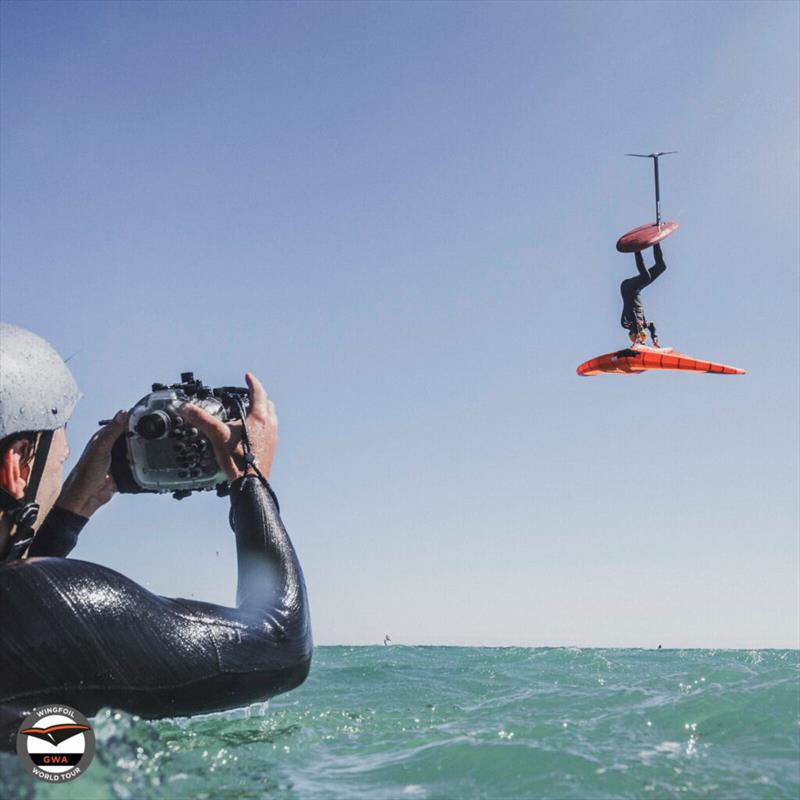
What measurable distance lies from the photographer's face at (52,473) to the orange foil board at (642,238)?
11.6 metres

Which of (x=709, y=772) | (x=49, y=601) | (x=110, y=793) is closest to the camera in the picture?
(x=49, y=601)

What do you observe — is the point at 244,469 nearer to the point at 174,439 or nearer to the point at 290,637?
the point at 174,439

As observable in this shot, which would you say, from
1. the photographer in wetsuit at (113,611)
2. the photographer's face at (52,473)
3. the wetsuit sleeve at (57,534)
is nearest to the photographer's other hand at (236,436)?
the photographer in wetsuit at (113,611)

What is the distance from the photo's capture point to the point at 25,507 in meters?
3.26

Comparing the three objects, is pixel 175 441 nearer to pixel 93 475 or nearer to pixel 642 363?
pixel 93 475

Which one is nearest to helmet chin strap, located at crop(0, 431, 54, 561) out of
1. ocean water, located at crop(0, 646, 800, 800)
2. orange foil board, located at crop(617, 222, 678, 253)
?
ocean water, located at crop(0, 646, 800, 800)

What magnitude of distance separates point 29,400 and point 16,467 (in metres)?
0.27

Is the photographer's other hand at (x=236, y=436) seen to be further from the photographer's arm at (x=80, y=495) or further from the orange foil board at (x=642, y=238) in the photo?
the orange foil board at (x=642, y=238)

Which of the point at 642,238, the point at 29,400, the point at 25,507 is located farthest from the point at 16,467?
the point at 642,238

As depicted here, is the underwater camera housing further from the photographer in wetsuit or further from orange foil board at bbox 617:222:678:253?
orange foil board at bbox 617:222:678:253

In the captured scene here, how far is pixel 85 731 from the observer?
3.38 metres

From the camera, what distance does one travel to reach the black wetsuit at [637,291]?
1367 cm

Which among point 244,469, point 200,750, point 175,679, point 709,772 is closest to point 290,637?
point 175,679

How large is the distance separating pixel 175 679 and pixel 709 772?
3.26m
